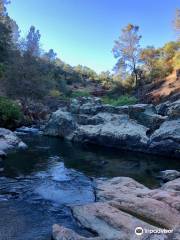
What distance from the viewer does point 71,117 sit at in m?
27.7

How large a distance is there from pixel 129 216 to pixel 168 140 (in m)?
12.3

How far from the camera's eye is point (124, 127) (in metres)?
22.8

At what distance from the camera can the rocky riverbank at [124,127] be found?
791 inches

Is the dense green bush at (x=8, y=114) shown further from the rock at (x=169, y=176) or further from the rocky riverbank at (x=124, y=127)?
the rock at (x=169, y=176)

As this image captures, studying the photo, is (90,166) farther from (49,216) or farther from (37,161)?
(49,216)

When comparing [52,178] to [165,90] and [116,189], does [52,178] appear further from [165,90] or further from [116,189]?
[165,90]

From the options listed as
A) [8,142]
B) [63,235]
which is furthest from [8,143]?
[63,235]

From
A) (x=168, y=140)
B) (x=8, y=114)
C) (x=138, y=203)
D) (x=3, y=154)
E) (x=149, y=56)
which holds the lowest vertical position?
(x=138, y=203)

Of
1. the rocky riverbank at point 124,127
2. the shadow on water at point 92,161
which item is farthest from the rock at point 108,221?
the rocky riverbank at point 124,127

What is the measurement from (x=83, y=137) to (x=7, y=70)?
686 inches

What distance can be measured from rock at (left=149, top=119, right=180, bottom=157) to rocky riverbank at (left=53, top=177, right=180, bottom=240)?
361 inches

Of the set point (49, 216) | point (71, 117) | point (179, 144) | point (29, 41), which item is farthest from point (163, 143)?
point (29, 41)

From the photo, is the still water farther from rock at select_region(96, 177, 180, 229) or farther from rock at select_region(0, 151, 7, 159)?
rock at select_region(96, 177, 180, 229)

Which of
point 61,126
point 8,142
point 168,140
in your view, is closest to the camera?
point 8,142
